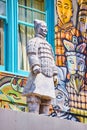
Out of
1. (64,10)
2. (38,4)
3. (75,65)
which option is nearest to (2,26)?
(38,4)

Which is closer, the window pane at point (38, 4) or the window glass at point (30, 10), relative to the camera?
the window glass at point (30, 10)

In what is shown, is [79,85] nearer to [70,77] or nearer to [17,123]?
[70,77]

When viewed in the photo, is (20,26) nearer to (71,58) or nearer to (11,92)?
(71,58)

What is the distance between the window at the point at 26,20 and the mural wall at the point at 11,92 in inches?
22.2

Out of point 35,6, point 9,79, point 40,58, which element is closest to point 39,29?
point 40,58

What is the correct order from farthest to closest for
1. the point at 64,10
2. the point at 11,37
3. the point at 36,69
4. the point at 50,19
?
1. the point at 64,10
2. the point at 50,19
3. the point at 11,37
4. the point at 36,69

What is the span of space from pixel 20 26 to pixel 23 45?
0.44 metres

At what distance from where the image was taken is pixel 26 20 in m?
20.4

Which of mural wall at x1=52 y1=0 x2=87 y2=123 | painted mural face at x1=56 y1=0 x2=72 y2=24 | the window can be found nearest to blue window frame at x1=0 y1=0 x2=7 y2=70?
the window

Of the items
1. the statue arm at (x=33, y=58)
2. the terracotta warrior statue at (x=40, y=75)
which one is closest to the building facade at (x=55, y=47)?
the terracotta warrior statue at (x=40, y=75)

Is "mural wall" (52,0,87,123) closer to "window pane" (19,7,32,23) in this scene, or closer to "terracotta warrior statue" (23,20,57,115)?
"window pane" (19,7,32,23)

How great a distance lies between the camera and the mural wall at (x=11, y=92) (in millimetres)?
18969

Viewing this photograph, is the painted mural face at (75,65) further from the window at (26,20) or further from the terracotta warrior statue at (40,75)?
the terracotta warrior statue at (40,75)

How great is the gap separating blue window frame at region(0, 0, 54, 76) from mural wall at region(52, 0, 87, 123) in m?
0.24
